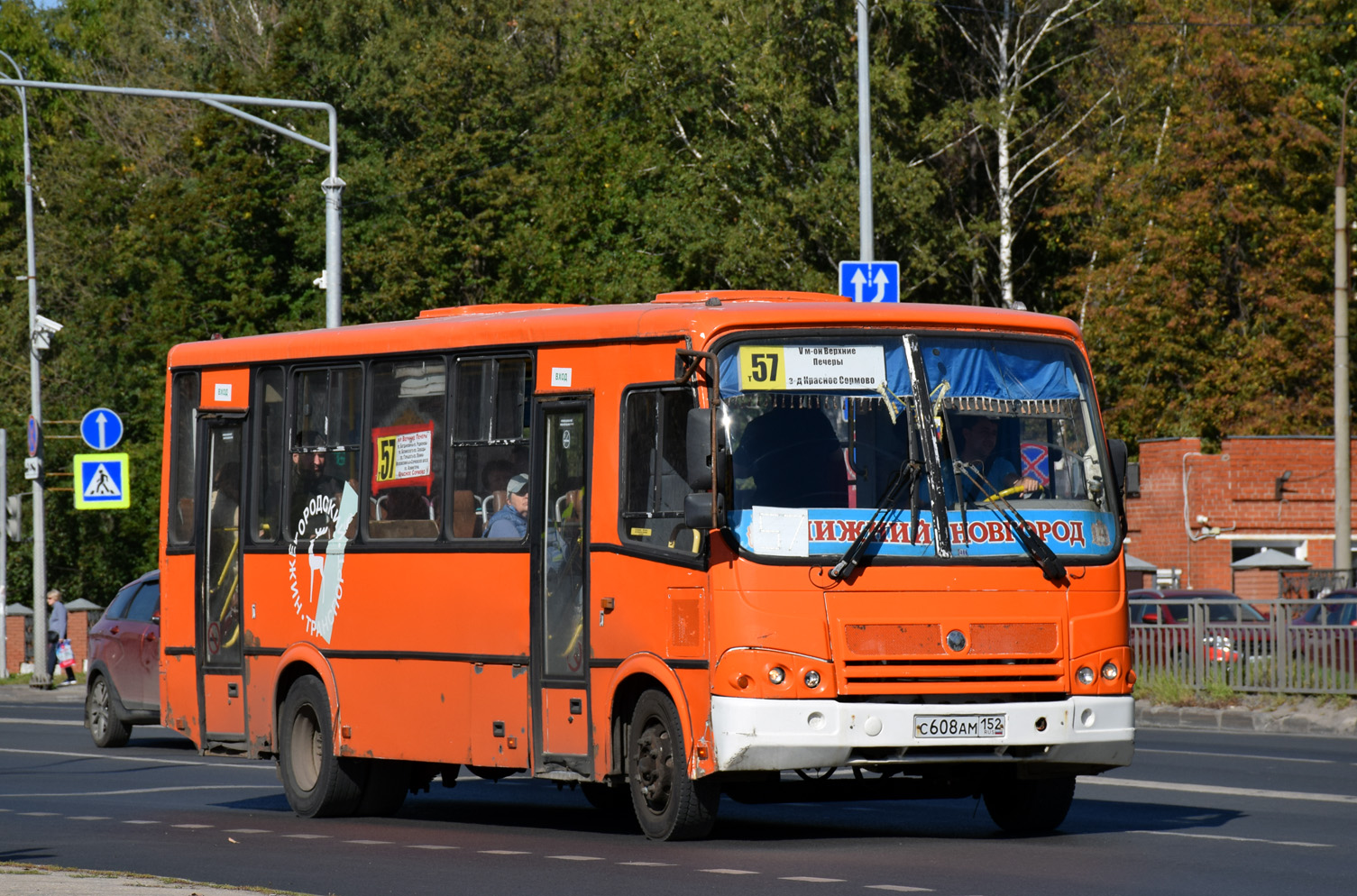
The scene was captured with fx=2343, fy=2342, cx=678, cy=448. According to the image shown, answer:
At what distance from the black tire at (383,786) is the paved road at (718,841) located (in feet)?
0.64

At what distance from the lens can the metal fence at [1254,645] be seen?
2577cm

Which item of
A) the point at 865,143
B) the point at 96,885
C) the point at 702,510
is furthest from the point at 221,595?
the point at 865,143

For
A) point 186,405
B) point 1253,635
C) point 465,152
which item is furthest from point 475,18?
point 186,405

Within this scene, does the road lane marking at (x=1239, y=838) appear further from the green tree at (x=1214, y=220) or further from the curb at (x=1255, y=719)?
the green tree at (x=1214, y=220)

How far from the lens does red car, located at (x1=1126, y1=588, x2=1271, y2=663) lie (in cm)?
2658

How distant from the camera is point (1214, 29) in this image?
50.7m

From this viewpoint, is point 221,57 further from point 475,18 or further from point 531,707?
point 531,707

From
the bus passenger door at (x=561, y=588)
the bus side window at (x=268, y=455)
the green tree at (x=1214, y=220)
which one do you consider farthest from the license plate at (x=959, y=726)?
the green tree at (x=1214, y=220)

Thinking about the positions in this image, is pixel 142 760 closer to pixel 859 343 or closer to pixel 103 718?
pixel 103 718

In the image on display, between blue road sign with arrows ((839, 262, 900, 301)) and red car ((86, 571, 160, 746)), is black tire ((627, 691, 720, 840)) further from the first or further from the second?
blue road sign with arrows ((839, 262, 900, 301))

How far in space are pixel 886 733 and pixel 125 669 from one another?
43.4ft

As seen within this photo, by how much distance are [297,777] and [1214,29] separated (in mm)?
39755

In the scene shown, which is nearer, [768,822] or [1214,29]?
[768,822]

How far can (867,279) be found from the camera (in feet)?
83.0
